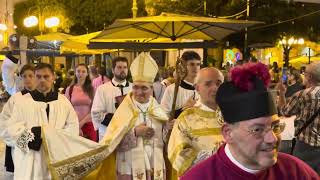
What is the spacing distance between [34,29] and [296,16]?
22.6 meters

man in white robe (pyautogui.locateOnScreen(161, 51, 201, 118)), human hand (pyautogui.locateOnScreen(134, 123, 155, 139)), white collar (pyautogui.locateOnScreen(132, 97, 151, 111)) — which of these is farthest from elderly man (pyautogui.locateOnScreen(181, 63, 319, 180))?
man in white robe (pyautogui.locateOnScreen(161, 51, 201, 118))

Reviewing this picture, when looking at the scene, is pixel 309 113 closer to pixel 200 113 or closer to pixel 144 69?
pixel 144 69

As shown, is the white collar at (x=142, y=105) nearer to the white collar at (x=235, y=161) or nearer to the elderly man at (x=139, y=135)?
the elderly man at (x=139, y=135)

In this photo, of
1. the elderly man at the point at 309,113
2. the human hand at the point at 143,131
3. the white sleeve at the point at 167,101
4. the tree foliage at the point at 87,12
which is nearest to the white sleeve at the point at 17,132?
the human hand at the point at 143,131

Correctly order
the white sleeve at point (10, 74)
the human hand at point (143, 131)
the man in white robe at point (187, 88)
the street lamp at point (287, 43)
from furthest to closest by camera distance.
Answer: the street lamp at point (287, 43), the white sleeve at point (10, 74), the man in white robe at point (187, 88), the human hand at point (143, 131)

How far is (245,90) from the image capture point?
8.71 feet

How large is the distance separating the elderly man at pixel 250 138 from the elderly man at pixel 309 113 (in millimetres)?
4525

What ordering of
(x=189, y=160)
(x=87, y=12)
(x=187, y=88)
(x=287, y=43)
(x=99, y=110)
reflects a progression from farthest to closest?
1. (x=287, y=43)
2. (x=87, y=12)
3. (x=99, y=110)
4. (x=187, y=88)
5. (x=189, y=160)

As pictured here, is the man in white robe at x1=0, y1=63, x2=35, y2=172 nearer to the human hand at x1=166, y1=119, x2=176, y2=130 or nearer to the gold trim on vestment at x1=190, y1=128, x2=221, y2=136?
the human hand at x1=166, y1=119, x2=176, y2=130

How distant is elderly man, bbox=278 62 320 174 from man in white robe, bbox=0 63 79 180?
2.89m

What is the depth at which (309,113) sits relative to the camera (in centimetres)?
711

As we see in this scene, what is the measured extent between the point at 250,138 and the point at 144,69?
4.02 m

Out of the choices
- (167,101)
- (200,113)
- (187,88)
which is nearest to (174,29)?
(187,88)

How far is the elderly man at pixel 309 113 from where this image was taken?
279 inches
